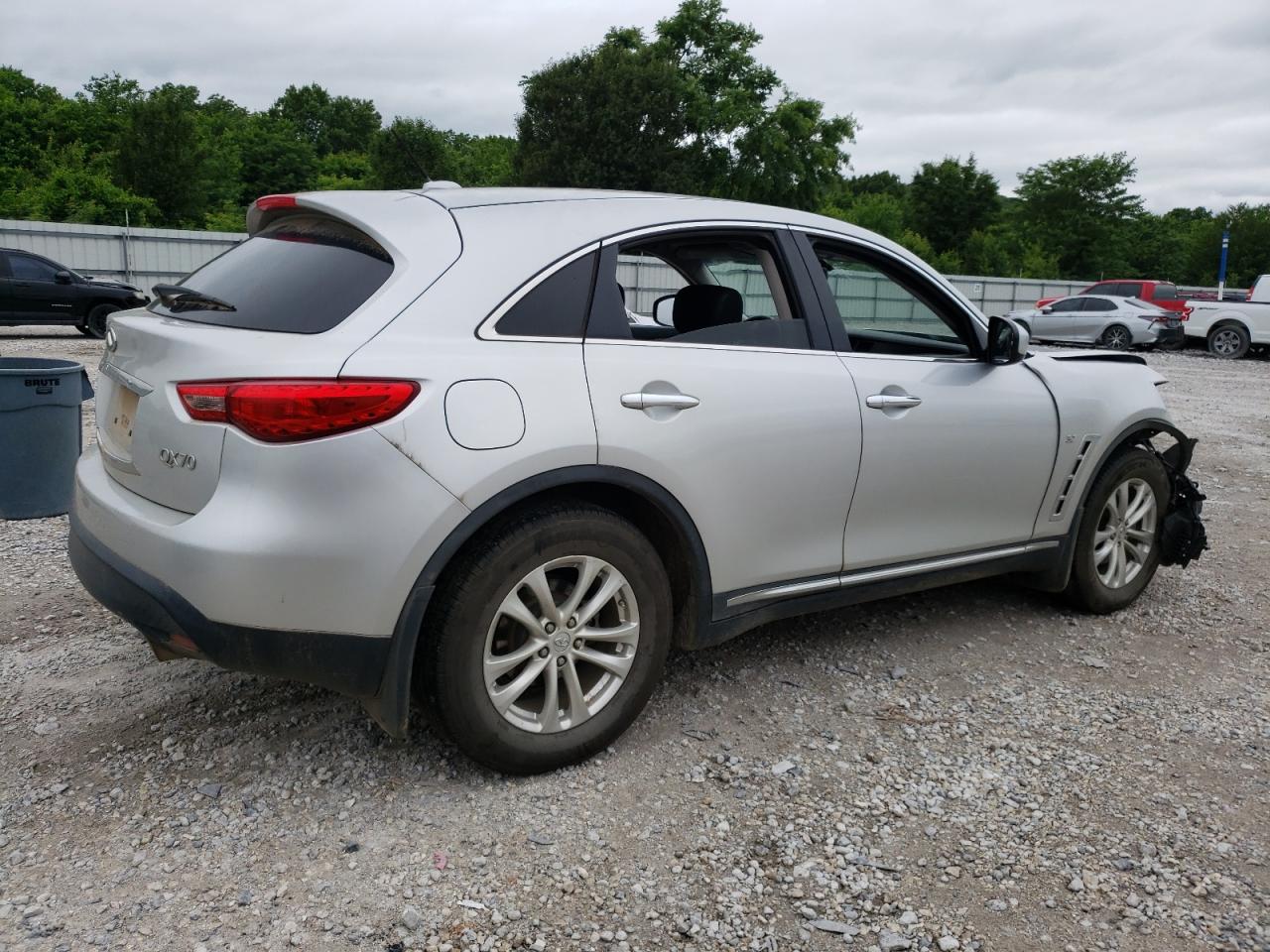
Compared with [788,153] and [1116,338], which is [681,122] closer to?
[788,153]

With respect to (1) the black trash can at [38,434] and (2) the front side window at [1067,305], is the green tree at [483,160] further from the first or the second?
(1) the black trash can at [38,434]

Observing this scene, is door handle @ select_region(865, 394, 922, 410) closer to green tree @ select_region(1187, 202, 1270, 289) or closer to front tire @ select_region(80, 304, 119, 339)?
front tire @ select_region(80, 304, 119, 339)

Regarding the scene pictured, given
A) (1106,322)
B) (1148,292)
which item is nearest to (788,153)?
(1148,292)

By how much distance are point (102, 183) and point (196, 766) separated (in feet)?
144

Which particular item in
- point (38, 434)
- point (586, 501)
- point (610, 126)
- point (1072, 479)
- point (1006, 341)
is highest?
point (610, 126)

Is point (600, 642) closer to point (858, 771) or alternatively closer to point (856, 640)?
point (858, 771)

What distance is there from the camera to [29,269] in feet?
56.1

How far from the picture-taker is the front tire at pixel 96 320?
1784 cm

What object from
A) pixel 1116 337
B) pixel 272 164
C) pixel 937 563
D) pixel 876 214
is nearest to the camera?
pixel 937 563

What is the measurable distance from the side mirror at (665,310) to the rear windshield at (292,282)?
4.07 feet

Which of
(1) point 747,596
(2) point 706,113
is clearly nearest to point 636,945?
(1) point 747,596

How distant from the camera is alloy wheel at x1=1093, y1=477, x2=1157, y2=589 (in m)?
4.65

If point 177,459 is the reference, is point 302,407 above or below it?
above

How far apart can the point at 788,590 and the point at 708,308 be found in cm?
98
